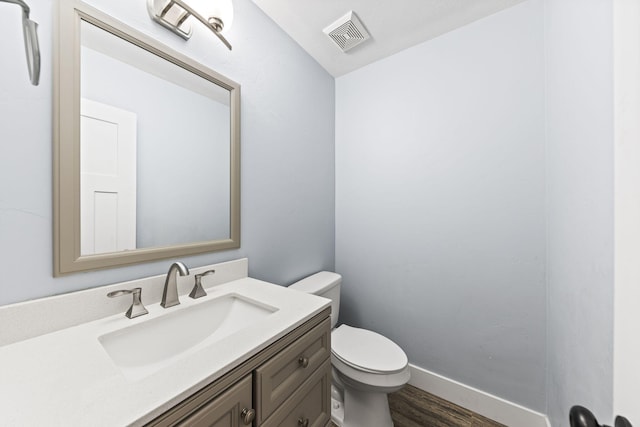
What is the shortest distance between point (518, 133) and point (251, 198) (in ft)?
4.76

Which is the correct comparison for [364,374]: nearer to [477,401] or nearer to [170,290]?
[477,401]

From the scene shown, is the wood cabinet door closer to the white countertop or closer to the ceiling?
the white countertop

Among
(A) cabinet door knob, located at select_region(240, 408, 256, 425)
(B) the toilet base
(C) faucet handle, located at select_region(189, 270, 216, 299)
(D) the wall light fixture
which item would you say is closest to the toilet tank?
(B) the toilet base

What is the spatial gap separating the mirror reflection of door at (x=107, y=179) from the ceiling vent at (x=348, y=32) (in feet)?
3.88

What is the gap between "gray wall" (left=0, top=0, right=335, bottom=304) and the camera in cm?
62

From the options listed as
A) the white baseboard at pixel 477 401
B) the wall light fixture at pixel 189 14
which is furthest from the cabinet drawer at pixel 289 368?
the wall light fixture at pixel 189 14

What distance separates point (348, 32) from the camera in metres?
1.41

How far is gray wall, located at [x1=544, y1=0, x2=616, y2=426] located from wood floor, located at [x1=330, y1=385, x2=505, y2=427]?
0.38 metres

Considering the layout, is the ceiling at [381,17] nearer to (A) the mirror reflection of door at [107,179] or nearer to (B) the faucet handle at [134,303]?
(A) the mirror reflection of door at [107,179]

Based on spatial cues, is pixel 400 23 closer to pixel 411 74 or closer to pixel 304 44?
pixel 411 74

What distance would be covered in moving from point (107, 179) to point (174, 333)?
1.88 feet

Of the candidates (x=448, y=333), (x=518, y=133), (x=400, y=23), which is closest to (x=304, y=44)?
(x=400, y=23)

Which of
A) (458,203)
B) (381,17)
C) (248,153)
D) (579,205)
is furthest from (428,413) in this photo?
(381,17)

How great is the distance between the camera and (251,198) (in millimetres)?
1250
